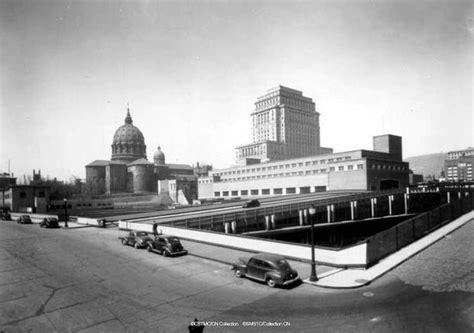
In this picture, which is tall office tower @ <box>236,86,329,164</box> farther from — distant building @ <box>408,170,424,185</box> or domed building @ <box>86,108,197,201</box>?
distant building @ <box>408,170,424,185</box>

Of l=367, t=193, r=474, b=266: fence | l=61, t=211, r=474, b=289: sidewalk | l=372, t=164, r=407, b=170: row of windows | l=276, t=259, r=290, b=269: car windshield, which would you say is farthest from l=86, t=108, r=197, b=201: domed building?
l=276, t=259, r=290, b=269: car windshield

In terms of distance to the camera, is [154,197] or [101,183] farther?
[101,183]

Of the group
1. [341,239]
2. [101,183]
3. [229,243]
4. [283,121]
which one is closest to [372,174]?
[341,239]

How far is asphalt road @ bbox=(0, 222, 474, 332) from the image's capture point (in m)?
9.74

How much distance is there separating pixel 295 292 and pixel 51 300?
411 inches

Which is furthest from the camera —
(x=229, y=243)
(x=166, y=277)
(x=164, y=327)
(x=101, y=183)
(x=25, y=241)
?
(x=101, y=183)

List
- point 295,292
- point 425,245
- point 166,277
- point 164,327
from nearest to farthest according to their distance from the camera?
point 164,327 → point 295,292 → point 166,277 → point 425,245

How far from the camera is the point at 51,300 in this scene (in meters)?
12.2

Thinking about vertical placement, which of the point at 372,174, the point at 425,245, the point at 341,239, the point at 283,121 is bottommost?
the point at 341,239

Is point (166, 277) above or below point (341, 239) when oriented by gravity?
above

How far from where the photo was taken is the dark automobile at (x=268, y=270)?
13.2 meters

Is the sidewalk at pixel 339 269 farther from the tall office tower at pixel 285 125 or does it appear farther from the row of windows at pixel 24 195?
the tall office tower at pixel 285 125

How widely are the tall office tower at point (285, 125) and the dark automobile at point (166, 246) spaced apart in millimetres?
121930

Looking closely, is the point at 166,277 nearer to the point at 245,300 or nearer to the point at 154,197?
the point at 245,300
